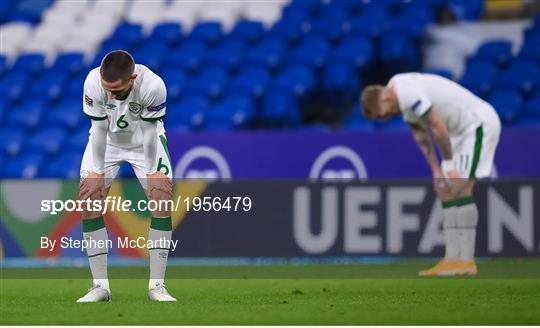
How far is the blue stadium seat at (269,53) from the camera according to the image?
1673 cm

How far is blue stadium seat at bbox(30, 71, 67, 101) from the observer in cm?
1792

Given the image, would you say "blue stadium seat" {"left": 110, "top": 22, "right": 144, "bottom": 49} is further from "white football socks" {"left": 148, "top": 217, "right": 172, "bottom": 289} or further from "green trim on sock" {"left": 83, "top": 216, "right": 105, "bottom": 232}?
"white football socks" {"left": 148, "top": 217, "right": 172, "bottom": 289}

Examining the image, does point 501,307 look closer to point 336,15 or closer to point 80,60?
point 336,15

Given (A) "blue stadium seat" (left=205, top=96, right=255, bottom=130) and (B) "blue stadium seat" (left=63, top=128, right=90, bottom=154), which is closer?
(A) "blue stadium seat" (left=205, top=96, right=255, bottom=130)

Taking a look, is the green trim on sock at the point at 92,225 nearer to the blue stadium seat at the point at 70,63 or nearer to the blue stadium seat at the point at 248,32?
the blue stadium seat at the point at 248,32

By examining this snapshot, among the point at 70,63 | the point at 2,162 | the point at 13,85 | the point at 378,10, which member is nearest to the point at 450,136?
the point at 378,10

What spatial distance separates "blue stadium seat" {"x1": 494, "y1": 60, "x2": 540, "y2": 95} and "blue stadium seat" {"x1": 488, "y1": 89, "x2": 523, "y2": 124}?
0.17 meters

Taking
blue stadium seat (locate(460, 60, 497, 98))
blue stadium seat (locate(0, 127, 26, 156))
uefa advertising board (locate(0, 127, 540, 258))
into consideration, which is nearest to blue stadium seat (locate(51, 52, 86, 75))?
blue stadium seat (locate(0, 127, 26, 156))

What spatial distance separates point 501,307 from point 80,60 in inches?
466

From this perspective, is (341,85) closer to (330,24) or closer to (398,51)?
(398,51)

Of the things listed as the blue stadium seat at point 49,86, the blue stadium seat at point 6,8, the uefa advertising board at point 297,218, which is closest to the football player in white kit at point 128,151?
the uefa advertising board at point 297,218

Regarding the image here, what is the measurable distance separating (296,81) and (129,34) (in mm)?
3684

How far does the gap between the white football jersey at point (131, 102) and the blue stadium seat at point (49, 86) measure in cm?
1010

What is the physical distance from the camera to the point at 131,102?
792 centimetres
